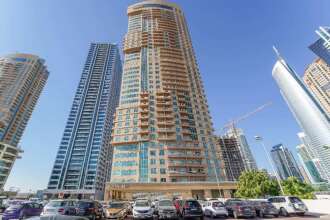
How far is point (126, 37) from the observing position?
297 ft

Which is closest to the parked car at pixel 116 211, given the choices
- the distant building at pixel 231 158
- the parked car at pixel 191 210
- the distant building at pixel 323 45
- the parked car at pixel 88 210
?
the parked car at pixel 88 210

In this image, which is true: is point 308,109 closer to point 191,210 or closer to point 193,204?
point 193,204

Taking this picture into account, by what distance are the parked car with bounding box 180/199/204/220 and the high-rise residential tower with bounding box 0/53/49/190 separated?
4214 inches

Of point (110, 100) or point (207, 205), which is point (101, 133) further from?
point (207, 205)

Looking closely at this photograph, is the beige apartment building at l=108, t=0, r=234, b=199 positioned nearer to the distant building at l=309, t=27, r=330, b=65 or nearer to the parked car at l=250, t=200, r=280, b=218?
the parked car at l=250, t=200, r=280, b=218

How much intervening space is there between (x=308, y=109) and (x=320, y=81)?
21439 mm

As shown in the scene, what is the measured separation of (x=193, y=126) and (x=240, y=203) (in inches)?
1999

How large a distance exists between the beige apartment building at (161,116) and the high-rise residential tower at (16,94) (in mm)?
71443

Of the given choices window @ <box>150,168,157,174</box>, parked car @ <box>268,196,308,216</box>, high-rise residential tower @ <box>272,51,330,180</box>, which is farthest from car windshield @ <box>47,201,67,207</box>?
high-rise residential tower @ <box>272,51,330,180</box>

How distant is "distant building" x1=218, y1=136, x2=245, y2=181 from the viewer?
127 meters

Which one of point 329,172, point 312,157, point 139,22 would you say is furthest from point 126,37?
point 312,157

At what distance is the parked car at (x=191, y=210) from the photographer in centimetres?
1490

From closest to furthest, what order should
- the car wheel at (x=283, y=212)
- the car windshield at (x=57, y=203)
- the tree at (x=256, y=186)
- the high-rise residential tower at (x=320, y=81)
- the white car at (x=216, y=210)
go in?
the car windshield at (x=57, y=203) → the white car at (x=216, y=210) → the car wheel at (x=283, y=212) → the tree at (x=256, y=186) → the high-rise residential tower at (x=320, y=81)

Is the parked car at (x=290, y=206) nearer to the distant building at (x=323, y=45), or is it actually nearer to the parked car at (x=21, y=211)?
the parked car at (x=21, y=211)
